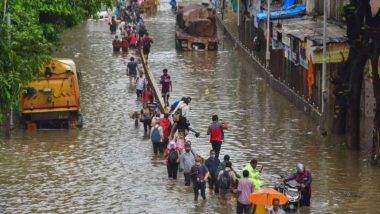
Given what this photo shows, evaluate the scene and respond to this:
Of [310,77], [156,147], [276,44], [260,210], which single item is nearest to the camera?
[260,210]

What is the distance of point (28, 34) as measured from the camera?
29031 mm

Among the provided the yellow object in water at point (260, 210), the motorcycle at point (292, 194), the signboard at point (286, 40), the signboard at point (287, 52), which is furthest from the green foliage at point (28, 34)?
the signboard at point (287, 52)

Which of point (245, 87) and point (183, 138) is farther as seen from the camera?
point (245, 87)

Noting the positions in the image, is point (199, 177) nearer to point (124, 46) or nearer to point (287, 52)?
point (287, 52)

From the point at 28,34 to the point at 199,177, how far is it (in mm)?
6351

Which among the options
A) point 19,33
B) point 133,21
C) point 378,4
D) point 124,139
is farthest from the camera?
point 133,21

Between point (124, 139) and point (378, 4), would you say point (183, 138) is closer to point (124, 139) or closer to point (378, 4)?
point (124, 139)

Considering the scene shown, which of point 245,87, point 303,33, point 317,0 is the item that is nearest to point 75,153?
point 303,33

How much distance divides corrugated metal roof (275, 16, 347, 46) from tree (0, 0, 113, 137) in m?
6.51

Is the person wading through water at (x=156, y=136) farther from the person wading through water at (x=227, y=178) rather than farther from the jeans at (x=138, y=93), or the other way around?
the jeans at (x=138, y=93)

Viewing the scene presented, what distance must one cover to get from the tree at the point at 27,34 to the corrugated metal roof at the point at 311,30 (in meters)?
6.51

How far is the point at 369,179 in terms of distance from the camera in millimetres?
28453

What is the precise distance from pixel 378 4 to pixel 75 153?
11.4 meters

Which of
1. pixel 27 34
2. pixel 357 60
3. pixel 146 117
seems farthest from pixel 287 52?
pixel 27 34
